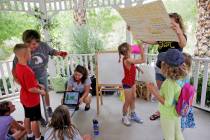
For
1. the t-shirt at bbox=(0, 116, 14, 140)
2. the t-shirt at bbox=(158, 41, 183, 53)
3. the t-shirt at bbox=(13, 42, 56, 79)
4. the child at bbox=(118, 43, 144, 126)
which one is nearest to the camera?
the t-shirt at bbox=(0, 116, 14, 140)

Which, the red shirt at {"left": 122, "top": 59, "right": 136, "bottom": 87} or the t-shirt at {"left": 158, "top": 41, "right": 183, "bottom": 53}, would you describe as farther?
the red shirt at {"left": 122, "top": 59, "right": 136, "bottom": 87}

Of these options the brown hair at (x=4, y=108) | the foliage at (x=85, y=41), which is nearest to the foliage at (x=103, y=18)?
the foliage at (x=85, y=41)

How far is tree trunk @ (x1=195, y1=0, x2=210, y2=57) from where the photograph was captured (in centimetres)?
446

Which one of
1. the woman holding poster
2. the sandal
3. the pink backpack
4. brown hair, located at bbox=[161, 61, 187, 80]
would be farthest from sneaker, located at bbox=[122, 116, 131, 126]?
brown hair, located at bbox=[161, 61, 187, 80]

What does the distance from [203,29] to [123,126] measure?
2.74m

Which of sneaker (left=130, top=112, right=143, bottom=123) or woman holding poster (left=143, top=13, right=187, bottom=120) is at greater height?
woman holding poster (left=143, top=13, right=187, bottom=120)

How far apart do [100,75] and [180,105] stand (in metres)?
1.94

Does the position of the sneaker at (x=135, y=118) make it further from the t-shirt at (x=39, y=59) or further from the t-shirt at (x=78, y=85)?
the t-shirt at (x=39, y=59)

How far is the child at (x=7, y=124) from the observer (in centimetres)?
238

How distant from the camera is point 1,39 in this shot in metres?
8.95

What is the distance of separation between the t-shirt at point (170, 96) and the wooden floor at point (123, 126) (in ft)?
3.38

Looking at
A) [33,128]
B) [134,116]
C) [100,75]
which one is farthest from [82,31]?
[33,128]

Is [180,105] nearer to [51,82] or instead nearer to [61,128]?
[61,128]

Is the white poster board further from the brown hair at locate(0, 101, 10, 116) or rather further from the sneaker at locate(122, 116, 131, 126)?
the brown hair at locate(0, 101, 10, 116)
